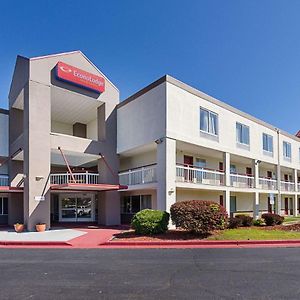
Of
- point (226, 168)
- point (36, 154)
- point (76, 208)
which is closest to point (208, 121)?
point (226, 168)

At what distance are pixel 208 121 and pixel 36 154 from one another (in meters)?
11.8

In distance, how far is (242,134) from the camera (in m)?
26.9

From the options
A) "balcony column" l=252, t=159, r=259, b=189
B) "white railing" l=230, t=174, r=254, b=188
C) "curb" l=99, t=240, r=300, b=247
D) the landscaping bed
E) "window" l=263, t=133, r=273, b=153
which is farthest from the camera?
"window" l=263, t=133, r=273, b=153

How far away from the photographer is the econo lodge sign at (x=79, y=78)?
2161 centimetres

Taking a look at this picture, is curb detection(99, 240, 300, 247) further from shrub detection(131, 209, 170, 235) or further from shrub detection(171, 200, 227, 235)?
shrub detection(131, 209, 170, 235)

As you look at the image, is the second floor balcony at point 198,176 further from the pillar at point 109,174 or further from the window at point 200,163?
the pillar at point 109,174

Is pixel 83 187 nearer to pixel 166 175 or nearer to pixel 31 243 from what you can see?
pixel 166 175

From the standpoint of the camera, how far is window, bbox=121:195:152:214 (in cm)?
2333

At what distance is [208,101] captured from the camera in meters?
23.1

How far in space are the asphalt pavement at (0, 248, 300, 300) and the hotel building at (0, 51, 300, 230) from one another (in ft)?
25.8

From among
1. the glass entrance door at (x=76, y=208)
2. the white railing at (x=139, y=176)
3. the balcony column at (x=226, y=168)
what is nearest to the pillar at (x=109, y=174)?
the white railing at (x=139, y=176)

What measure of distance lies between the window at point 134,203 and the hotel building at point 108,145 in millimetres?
76

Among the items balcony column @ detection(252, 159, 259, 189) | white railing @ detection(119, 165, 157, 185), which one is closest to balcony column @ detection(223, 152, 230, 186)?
balcony column @ detection(252, 159, 259, 189)

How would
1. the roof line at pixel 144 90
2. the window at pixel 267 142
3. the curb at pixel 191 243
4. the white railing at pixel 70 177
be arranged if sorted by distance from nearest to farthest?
the curb at pixel 191 243, the roof line at pixel 144 90, the white railing at pixel 70 177, the window at pixel 267 142
